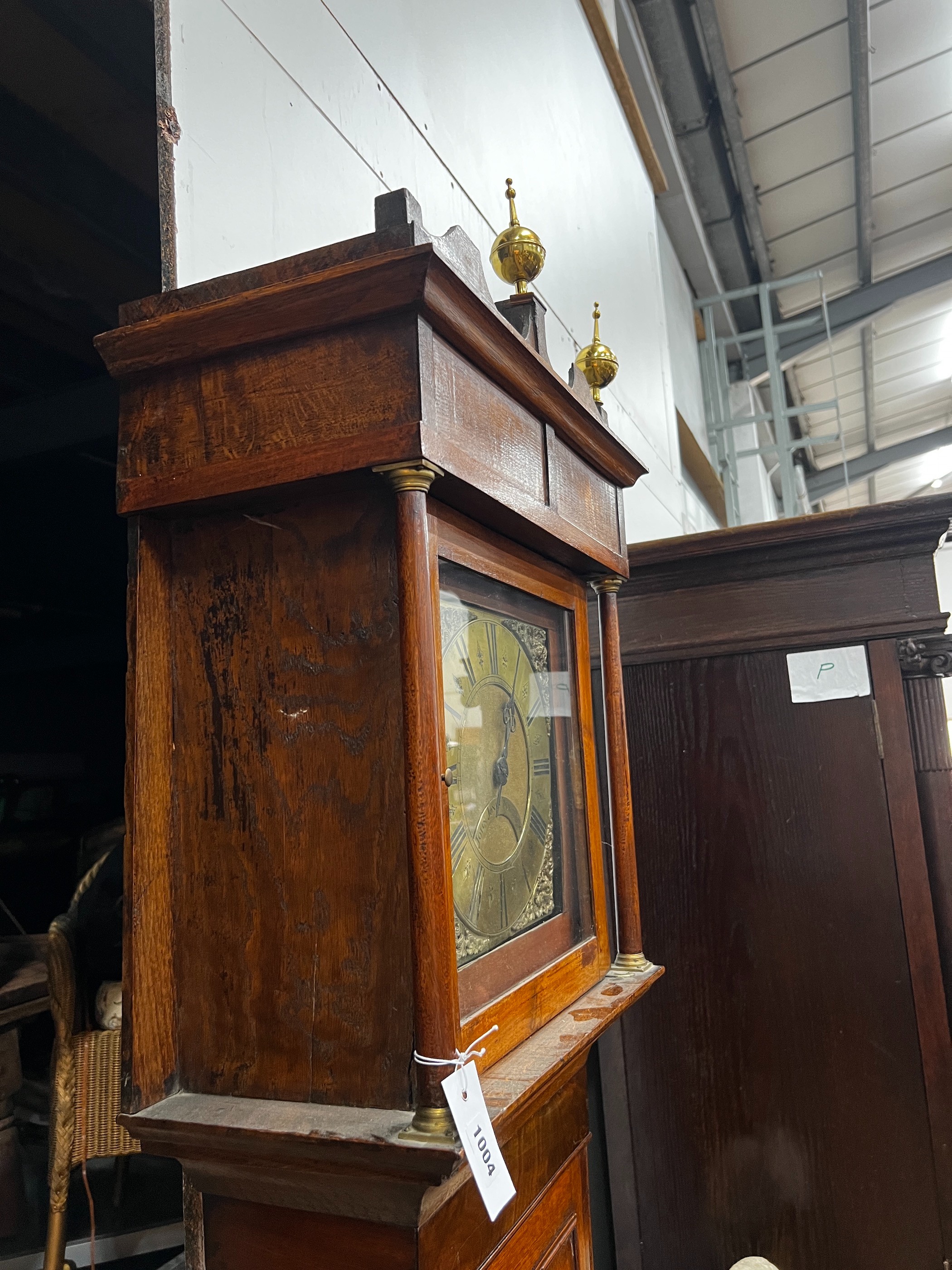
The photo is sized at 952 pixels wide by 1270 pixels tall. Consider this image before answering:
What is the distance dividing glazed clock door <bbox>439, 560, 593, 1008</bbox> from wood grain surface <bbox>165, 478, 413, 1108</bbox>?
0.07 meters

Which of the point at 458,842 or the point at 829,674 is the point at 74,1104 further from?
the point at 829,674

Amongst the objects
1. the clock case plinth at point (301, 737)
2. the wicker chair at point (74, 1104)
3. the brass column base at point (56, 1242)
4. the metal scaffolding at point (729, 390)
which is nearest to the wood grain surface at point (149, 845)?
the clock case plinth at point (301, 737)

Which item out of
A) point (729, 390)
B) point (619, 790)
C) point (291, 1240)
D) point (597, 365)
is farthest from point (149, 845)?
point (729, 390)

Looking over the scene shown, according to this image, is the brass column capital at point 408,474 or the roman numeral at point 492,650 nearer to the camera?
the brass column capital at point 408,474

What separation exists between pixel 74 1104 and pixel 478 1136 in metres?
1.17

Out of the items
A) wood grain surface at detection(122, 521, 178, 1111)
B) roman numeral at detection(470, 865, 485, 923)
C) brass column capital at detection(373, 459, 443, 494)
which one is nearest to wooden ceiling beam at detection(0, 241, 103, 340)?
wood grain surface at detection(122, 521, 178, 1111)

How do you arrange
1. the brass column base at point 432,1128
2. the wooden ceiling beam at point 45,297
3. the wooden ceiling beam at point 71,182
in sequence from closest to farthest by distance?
the brass column base at point 432,1128 → the wooden ceiling beam at point 71,182 → the wooden ceiling beam at point 45,297

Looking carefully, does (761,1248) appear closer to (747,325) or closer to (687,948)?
(687,948)

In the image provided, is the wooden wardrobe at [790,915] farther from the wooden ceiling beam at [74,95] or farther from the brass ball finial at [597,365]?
the wooden ceiling beam at [74,95]

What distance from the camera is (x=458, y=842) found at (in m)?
0.81

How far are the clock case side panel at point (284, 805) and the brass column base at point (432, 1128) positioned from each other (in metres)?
0.04

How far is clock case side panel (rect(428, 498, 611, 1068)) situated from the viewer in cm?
77

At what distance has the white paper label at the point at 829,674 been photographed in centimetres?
161

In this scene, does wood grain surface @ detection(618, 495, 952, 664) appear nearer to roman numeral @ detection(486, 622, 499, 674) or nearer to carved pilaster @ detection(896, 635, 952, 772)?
carved pilaster @ detection(896, 635, 952, 772)
